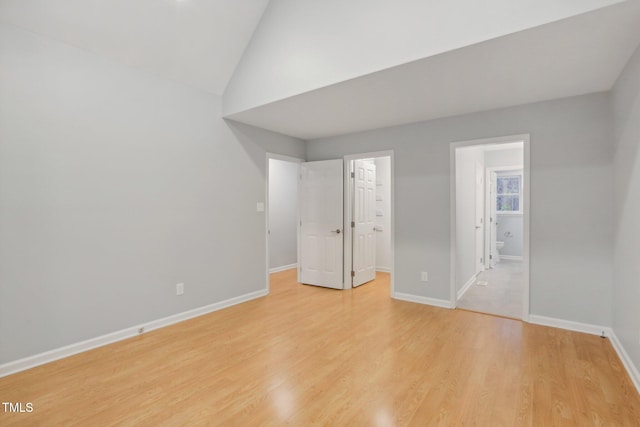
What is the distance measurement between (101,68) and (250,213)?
2310mm

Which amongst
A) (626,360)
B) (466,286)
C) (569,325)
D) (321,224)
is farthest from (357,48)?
(466,286)

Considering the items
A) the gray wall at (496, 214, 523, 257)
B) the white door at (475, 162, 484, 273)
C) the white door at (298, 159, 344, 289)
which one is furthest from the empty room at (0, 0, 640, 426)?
the gray wall at (496, 214, 523, 257)

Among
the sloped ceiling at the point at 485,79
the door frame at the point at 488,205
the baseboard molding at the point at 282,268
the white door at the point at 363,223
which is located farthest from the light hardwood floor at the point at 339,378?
the door frame at the point at 488,205

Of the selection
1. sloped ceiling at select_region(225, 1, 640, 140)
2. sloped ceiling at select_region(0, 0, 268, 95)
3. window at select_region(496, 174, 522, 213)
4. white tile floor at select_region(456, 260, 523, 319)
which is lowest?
white tile floor at select_region(456, 260, 523, 319)

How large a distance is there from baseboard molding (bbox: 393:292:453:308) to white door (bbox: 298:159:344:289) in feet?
3.19

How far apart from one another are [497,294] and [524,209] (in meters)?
1.79

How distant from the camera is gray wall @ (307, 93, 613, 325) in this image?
3.19 m

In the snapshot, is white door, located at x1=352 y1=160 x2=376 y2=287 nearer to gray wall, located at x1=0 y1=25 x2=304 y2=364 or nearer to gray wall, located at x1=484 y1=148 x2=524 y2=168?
gray wall, located at x1=0 y1=25 x2=304 y2=364

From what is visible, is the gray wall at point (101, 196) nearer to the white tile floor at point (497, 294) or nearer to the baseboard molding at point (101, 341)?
the baseboard molding at point (101, 341)

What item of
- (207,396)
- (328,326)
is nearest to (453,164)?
(328,326)

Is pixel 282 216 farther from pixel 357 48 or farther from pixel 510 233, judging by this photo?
pixel 510 233

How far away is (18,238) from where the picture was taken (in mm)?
2576

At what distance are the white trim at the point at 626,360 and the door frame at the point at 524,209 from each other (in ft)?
2.36

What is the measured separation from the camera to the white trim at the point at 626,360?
7.50 ft
